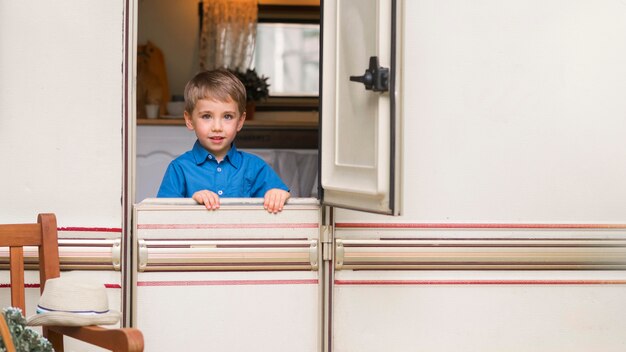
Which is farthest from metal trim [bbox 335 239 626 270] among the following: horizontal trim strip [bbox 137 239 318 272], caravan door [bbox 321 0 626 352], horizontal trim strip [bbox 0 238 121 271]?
horizontal trim strip [bbox 0 238 121 271]

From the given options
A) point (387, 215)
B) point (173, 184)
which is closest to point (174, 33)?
point (173, 184)

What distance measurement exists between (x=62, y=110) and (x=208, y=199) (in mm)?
699

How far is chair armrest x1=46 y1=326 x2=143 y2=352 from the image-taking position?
132 inches

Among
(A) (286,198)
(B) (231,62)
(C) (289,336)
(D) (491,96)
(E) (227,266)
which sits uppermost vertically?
(B) (231,62)

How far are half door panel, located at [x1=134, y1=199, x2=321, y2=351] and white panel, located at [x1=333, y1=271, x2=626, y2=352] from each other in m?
0.19

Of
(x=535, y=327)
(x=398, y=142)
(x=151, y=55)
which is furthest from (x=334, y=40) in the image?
(x=151, y=55)

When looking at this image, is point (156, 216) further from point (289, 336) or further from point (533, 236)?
point (533, 236)

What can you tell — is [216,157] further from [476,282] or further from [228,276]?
[476,282]

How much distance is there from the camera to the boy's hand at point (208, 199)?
14.3 ft

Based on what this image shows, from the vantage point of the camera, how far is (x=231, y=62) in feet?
28.5

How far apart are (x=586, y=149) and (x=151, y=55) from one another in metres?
4.68

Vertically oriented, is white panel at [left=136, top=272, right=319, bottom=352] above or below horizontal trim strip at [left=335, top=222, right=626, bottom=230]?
below

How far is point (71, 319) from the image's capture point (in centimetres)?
360

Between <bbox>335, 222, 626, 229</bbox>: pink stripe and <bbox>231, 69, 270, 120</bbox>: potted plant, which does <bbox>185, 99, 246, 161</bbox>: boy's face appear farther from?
<bbox>231, 69, 270, 120</bbox>: potted plant
